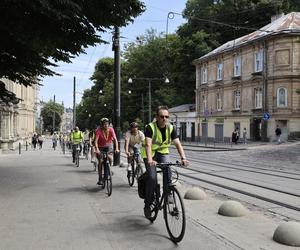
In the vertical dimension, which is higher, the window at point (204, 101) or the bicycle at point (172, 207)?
the window at point (204, 101)

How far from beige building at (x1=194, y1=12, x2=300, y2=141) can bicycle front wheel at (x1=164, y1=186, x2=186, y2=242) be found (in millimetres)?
37260

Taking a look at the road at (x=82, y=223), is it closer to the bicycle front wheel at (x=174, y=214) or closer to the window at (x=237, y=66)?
the bicycle front wheel at (x=174, y=214)

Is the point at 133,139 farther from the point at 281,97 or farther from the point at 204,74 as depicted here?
the point at 204,74

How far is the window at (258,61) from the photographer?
1960 inches

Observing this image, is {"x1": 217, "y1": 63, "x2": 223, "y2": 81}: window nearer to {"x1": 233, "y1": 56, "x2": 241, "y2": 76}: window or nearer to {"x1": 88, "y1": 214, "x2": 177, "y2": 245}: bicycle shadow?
{"x1": 233, "y1": 56, "x2": 241, "y2": 76}: window

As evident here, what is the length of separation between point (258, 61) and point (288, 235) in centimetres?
4553

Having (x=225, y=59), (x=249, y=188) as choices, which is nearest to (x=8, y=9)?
(x=249, y=188)

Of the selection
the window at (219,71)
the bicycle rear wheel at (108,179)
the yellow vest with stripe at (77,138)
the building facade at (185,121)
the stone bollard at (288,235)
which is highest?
the window at (219,71)

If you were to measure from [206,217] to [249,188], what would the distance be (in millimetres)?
5072

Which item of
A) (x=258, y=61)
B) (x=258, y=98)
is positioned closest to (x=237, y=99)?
(x=258, y=98)

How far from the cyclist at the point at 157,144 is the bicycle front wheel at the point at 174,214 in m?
0.51

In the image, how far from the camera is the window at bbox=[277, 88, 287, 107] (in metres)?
47.1

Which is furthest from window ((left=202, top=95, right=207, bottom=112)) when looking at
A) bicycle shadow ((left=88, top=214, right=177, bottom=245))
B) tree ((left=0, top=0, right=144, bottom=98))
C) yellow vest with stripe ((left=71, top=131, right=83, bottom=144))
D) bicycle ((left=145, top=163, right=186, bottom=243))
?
bicycle ((left=145, top=163, right=186, bottom=243))

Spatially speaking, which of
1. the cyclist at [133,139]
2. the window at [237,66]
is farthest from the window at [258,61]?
the cyclist at [133,139]
